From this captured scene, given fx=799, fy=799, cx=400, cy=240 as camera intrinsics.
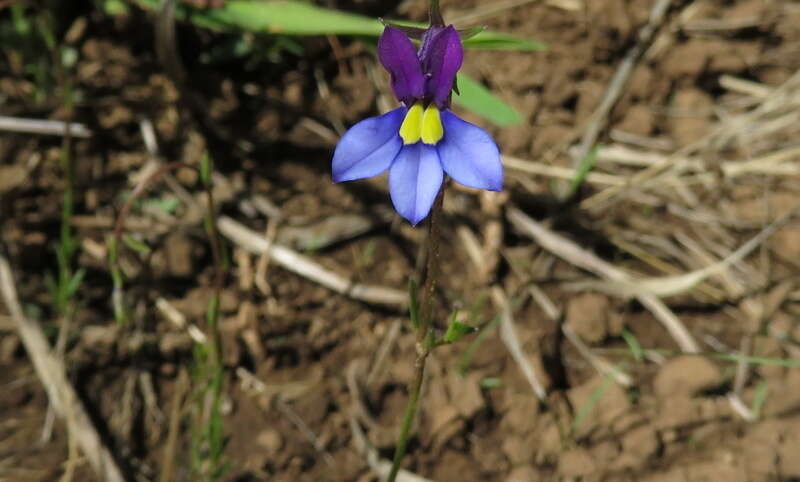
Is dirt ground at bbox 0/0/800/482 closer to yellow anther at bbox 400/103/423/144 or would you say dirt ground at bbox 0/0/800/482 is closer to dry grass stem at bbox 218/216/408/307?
dry grass stem at bbox 218/216/408/307

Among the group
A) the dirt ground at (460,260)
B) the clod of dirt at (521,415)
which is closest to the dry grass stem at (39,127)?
the dirt ground at (460,260)

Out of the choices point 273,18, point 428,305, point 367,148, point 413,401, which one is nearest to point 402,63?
point 367,148

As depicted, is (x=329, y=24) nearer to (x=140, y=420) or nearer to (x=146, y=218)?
(x=146, y=218)

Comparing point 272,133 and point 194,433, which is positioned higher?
point 272,133

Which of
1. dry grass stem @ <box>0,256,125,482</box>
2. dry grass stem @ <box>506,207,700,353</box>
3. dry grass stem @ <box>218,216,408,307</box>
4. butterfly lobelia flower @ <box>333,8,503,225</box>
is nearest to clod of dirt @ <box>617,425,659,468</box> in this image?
dry grass stem @ <box>506,207,700,353</box>

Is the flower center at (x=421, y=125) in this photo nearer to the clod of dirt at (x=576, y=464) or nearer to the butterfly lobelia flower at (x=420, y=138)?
the butterfly lobelia flower at (x=420, y=138)

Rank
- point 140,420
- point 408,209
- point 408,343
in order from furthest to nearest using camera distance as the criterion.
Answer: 1. point 408,343
2. point 140,420
3. point 408,209

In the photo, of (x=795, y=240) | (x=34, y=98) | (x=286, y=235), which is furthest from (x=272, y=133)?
(x=795, y=240)
